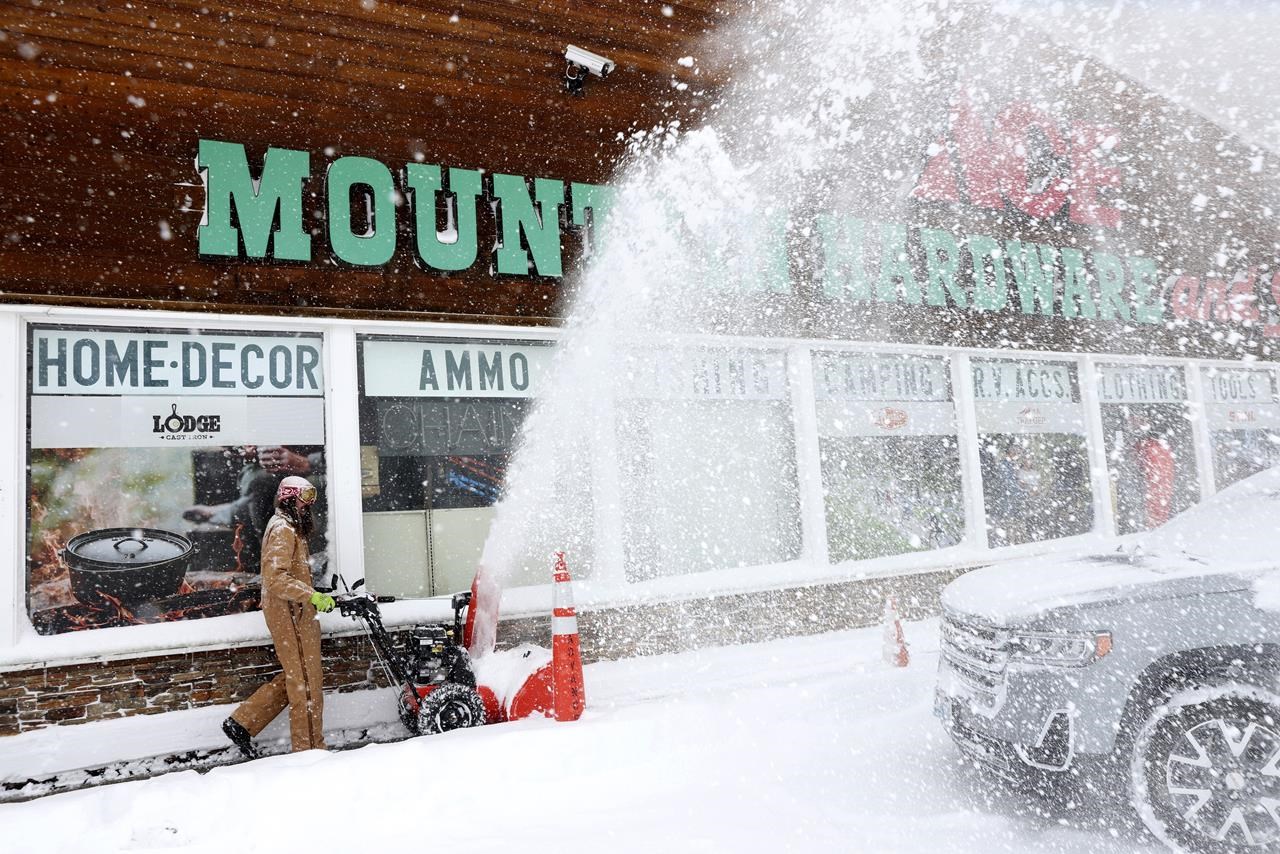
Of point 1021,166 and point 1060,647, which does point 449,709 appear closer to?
point 1060,647

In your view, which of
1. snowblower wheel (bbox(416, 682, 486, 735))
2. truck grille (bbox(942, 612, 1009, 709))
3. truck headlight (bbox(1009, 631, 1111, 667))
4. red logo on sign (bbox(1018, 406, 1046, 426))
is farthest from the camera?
red logo on sign (bbox(1018, 406, 1046, 426))

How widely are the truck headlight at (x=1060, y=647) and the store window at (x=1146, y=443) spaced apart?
855 centimetres

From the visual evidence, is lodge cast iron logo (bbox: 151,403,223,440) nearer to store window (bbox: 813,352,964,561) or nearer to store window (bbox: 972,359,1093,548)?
store window (bbox: 813,352,964,561)

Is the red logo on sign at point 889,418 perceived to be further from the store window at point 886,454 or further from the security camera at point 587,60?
the security camera at point 587,60

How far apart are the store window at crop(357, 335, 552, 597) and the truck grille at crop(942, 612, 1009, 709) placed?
3.96 m

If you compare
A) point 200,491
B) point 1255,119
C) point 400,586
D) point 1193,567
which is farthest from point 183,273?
point 1255,119

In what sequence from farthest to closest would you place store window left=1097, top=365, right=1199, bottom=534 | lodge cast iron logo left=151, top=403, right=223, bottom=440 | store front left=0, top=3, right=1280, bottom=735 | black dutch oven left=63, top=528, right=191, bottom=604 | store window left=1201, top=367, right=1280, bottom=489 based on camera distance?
store window left=1201, top=367, right=1280, bottom=489 < store window left=1097, top=365, right=1199, bottom=534 < lodge cast iron logo left=151, top=403, right=223, bottom=440 < store front left=0, top=3, right=1280, bottom=735 < black dutch oven left=63, top=528, right=191, bottom=604

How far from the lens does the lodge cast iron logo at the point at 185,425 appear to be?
5.65 meters

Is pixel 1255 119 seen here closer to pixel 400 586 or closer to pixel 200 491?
pixel 400 586

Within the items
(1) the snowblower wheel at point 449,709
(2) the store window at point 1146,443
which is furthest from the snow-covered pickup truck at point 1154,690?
(2) the store window at point 1146,443

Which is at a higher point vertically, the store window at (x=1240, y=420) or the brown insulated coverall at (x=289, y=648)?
the store window at (x=1240, y=420)

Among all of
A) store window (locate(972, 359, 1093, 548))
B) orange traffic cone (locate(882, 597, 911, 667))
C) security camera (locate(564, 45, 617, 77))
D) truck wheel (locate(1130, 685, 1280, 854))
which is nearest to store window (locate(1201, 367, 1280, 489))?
store window (locate(972, 359, 1093, 548))

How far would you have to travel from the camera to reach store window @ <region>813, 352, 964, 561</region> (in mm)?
8359

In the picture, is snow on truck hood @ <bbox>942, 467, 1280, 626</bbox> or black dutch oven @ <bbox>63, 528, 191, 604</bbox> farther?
black dutch oven @ <bbox>63, 528, 191, 604</bbox>
